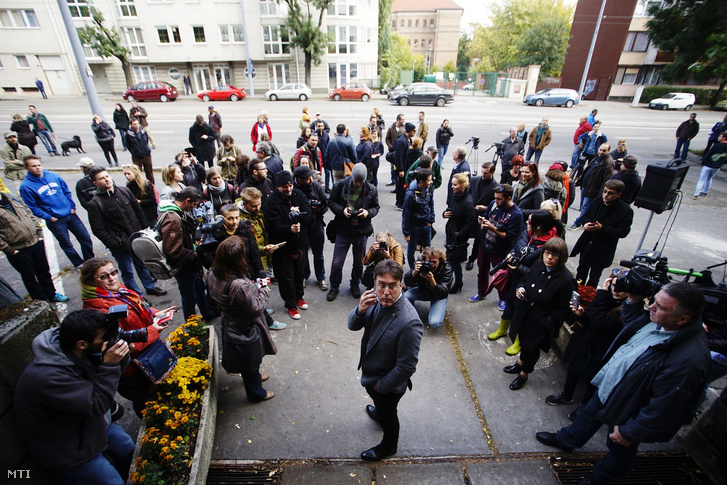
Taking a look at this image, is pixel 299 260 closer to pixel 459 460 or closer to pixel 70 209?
pixel 459 460

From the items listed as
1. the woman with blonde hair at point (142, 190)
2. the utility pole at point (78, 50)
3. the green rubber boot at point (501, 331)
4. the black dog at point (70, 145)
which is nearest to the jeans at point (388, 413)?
the green rubber boot at point (501, 331)

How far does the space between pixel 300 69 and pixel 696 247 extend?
33210 mm

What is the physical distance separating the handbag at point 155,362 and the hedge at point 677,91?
38.9 meters

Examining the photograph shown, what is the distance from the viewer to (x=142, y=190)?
18.1 ft

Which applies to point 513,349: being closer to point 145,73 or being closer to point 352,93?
point 352,93

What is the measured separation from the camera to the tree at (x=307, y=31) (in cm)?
2803

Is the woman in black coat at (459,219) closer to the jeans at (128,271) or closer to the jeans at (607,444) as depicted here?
the jeans at (607,444)

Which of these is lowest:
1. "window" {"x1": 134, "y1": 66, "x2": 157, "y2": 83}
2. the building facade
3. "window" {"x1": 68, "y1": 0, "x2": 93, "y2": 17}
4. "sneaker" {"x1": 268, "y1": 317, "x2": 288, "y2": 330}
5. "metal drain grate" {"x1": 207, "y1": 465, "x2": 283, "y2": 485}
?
"metal drain grate" {"x1": 207, "y1": 465, "x2": 283, "y2": 485}

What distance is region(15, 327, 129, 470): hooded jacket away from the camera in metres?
2.14

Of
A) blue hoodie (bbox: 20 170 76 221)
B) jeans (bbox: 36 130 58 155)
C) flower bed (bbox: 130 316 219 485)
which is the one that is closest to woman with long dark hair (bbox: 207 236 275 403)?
flower bed (bbox: 130 316 219 485)

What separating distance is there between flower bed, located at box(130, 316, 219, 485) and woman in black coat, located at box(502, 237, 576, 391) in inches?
126

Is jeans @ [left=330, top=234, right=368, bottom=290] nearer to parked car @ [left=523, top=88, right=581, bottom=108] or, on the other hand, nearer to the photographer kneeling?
the photographer kneeling

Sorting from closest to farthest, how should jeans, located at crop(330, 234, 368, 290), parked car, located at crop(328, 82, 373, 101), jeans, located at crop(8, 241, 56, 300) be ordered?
jeans, located at crop(8, 241, 56, 300) → jeans, located at crop(330, 234, 368, 290) → parked car, located at crop(328, 82, 373, 101)

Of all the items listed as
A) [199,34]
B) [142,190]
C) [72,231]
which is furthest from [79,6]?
[142,190]
